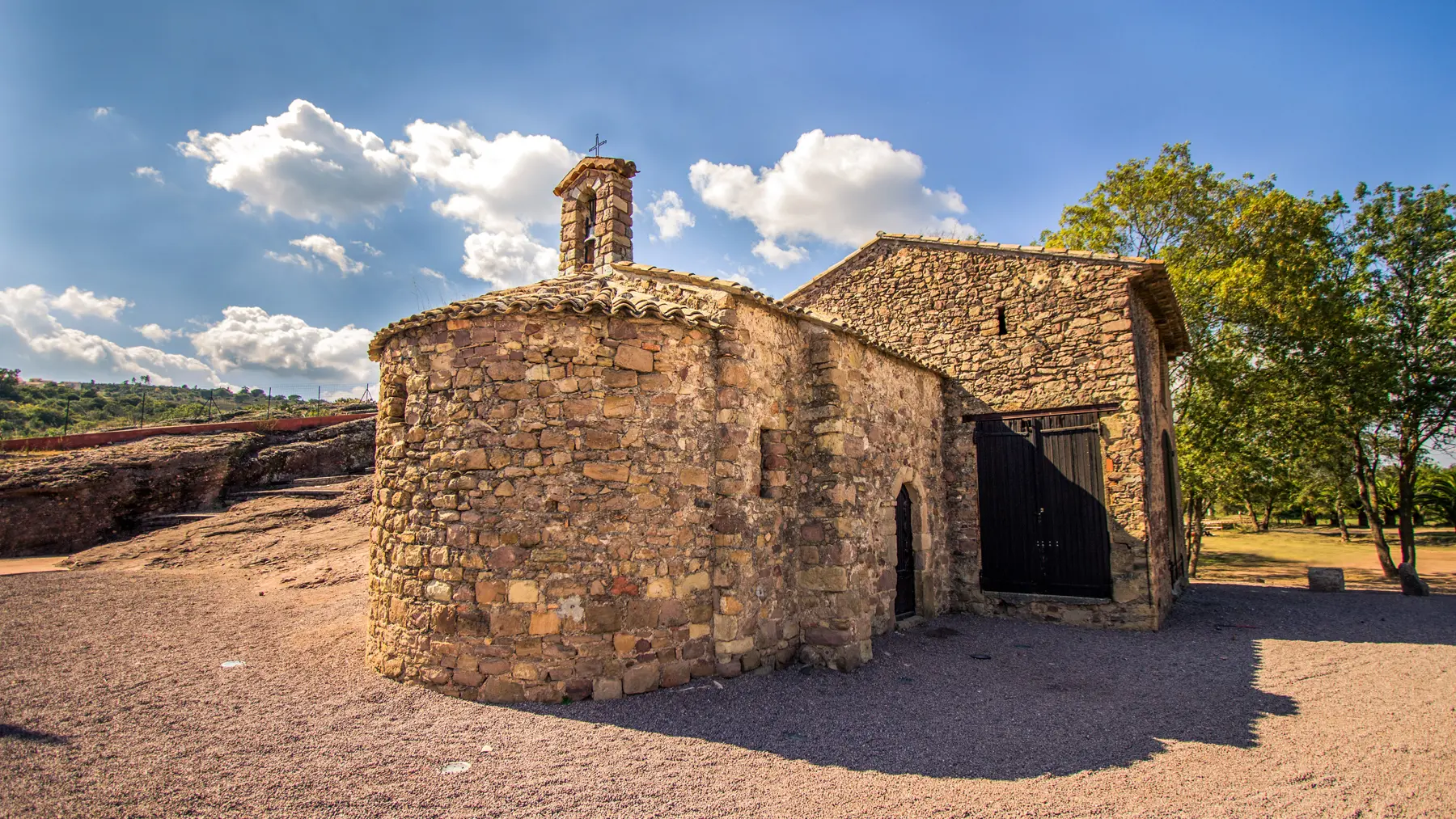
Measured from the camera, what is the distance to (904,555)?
→ 10.1 metres

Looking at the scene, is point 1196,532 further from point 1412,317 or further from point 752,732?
point 752,732

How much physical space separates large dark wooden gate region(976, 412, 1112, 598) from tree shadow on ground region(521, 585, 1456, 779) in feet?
3.41

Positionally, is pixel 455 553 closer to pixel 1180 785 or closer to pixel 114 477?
pixel 1180 785

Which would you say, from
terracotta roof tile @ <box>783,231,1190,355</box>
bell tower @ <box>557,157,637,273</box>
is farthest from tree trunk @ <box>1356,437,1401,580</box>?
bell tower @ <box>557,157,637,273</box>

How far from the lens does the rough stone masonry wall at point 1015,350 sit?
9992 millimetres

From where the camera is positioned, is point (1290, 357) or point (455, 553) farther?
point (1290, 357)

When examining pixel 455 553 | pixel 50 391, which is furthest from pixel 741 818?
pixel 50 391

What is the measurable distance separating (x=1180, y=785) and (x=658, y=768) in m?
3.79

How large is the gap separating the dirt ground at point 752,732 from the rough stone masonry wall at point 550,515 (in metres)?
0.38

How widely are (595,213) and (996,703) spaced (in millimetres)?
8357

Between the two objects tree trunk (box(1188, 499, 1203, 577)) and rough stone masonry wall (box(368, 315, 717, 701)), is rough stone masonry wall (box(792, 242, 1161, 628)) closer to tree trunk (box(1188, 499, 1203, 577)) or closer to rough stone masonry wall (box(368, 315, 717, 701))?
rough stone masonry wall (box(368, 315, 717, 701))

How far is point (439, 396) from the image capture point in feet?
21.8

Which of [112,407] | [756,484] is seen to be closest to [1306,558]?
[756,484]

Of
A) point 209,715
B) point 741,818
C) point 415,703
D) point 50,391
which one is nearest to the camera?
point 741,818
